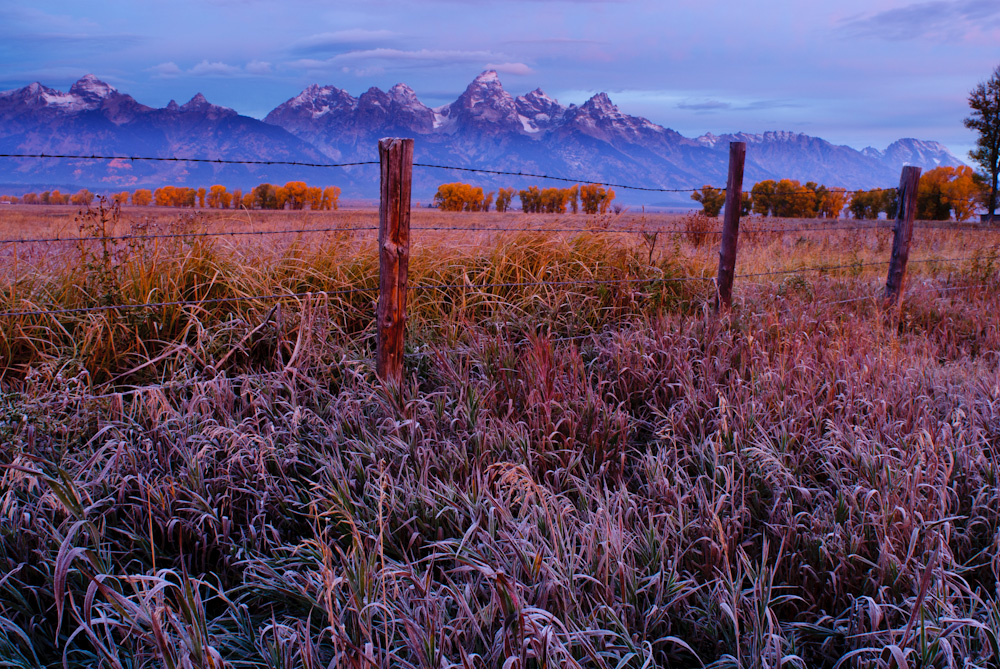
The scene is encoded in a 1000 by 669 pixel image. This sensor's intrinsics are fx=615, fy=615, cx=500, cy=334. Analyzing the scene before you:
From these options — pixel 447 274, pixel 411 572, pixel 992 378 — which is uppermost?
pixel 447 274

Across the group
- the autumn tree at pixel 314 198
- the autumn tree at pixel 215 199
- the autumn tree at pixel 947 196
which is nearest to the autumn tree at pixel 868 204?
the autumn tree at pixel 947 196

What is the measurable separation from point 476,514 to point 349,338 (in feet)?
7.27

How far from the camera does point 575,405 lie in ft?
10.4

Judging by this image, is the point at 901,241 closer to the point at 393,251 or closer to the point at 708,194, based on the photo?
the point at 393,251

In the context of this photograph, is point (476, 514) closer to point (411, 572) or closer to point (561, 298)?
point (411, 572)

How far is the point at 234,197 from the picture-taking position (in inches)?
258

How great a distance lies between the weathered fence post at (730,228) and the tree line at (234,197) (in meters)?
4.12

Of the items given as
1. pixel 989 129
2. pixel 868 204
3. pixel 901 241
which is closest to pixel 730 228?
pixel 901 241

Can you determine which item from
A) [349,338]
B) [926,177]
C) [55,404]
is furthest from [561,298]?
[926,177]

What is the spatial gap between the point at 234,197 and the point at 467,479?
5.22 metres

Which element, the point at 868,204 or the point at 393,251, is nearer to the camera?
the point at 393,251

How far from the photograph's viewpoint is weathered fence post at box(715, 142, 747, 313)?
492 centimetres

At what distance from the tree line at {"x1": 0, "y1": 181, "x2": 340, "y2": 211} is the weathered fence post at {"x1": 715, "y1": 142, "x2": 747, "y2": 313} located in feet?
13.5

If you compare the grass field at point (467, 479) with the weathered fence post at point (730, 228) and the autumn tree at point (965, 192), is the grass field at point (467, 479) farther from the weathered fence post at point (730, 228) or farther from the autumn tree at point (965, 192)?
the autumn tree at point (965, 192)
